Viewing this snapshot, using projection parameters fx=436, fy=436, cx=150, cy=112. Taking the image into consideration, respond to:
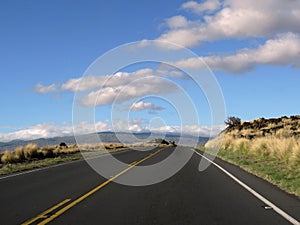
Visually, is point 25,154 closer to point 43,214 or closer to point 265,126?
point 43,214

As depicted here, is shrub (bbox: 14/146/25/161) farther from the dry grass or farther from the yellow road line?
the yellow road line

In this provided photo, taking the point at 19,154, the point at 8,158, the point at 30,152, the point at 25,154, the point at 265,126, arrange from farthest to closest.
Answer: the point at 265,126 < the point at 30,152 < the point at 25,154 < the point at 19,154 < the point at 8,158

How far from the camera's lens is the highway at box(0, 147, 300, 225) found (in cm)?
901

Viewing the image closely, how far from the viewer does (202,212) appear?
9.72 metres

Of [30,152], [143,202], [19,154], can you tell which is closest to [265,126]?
[30,152]

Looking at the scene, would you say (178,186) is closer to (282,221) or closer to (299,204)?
(299,204)

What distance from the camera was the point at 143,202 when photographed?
11180 mm

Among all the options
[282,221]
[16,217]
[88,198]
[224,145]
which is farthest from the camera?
[224,145]

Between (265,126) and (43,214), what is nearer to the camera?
(43,214)

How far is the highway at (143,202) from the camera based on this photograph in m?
9.01

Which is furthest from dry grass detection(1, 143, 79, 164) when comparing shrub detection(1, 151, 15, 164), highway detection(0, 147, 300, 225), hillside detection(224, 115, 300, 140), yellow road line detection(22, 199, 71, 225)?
hillside detection(224, 115, 300, 140)

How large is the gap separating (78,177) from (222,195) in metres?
7.24

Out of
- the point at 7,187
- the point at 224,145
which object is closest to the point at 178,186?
the point at 7,187

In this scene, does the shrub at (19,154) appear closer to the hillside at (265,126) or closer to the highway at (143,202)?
the highway at (143,202)
